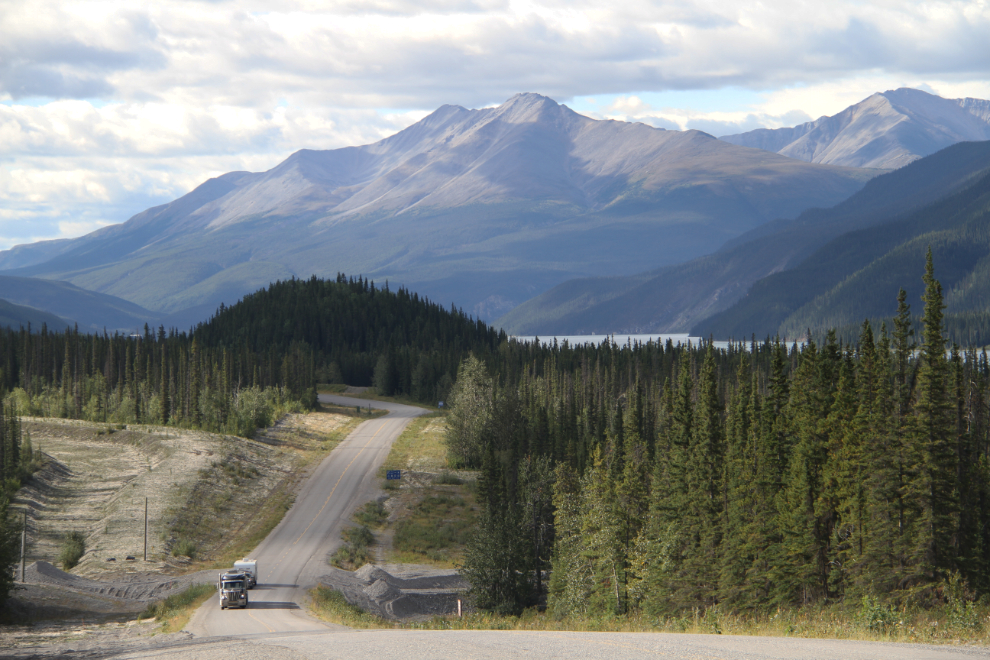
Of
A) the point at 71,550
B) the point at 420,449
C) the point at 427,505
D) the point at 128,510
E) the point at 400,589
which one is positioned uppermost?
the point at 420,449

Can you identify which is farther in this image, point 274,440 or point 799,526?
point 274,440

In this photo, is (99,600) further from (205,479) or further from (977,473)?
(977,473)

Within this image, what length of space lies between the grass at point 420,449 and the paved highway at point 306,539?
190 centimetres

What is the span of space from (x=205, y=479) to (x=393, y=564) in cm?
3113

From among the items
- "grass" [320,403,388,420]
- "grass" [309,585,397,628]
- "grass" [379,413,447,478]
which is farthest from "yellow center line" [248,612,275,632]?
"grass" [320,403,388,420]

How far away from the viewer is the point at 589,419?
16125cm

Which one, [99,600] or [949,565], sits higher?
[949,565]

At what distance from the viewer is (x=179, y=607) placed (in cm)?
7031

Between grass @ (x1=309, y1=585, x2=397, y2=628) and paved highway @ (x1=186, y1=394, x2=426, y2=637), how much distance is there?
1.38 metres

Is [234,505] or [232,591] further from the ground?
[232,591]

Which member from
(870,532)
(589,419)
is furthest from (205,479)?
(870,532)

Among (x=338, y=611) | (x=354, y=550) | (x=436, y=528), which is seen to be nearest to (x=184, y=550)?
(x=354, y=550)

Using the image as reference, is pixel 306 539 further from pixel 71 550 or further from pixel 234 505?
pixel 71 550

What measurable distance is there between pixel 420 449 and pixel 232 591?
80170 millimetres
